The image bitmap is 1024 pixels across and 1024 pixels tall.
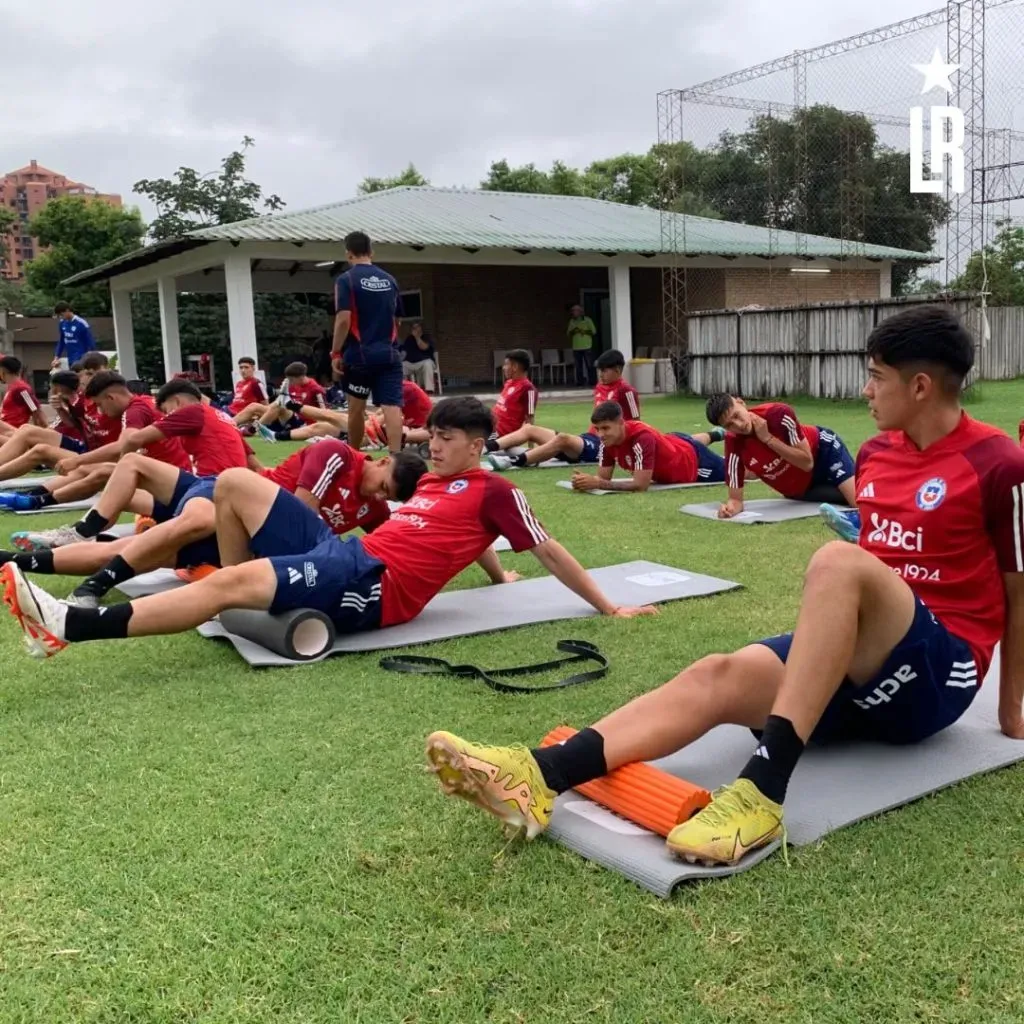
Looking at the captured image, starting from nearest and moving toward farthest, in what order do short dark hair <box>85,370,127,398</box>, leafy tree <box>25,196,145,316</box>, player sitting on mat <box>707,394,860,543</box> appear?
player sitting on mat <box>707,394,860,543</box> → short dark hair <box>85,370,127,398</box> → leafy tree <box>25,196,145,316</box>

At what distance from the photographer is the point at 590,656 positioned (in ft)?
13.1

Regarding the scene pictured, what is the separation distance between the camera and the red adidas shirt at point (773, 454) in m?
7.07

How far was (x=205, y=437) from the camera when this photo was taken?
251 inches

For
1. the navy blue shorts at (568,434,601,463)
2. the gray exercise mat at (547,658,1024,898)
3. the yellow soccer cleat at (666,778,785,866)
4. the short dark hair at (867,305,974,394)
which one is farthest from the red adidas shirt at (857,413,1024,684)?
the navy blue shorts at (568,434,601,463)

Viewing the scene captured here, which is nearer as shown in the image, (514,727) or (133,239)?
(514,727)

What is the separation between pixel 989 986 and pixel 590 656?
2186 mm

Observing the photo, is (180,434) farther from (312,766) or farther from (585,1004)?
(585,1004)

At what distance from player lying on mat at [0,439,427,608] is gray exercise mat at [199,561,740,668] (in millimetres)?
528

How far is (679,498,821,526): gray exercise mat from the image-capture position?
7094 millimetres

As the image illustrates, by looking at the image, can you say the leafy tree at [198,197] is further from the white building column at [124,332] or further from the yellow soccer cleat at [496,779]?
the yellow soccer cleat at [496,779]

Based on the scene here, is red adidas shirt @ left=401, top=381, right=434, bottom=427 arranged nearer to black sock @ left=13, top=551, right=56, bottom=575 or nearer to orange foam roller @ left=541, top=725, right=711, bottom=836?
black sock @ left=13, top=551, right=56, bottom=575

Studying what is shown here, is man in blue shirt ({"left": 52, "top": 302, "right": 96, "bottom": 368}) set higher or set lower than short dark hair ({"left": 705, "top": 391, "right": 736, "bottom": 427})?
higher

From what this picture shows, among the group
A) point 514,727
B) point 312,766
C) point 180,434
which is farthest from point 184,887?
point 180,434

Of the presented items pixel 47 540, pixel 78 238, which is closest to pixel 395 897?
pixel 47 540
